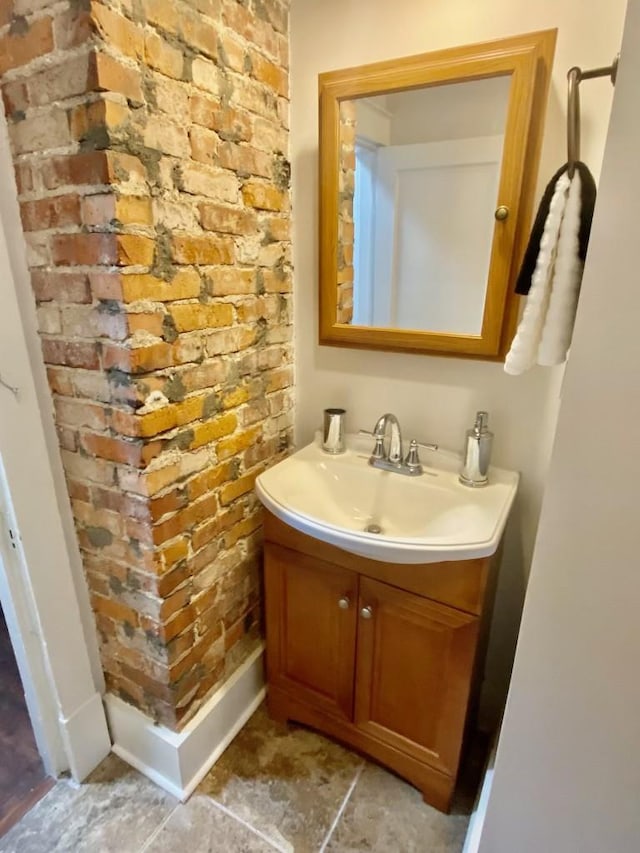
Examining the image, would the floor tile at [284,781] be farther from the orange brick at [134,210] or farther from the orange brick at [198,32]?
the orange brick at [198,32]

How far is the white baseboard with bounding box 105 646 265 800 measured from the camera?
51.0 inches

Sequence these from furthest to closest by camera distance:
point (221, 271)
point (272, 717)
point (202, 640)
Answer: point (272, 717) < point (202, 640) < point (221, 271)

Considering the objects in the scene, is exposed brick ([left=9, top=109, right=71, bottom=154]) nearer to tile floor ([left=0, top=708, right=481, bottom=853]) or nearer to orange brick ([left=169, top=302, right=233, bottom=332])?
orange brick ([left=169, top=302, right=233, bottom=332])

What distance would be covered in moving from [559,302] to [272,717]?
4.77ft

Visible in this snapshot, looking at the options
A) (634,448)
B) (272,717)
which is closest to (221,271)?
(634,448)

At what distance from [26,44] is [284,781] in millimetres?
1841

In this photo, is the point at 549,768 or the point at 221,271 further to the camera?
the point at 221,271

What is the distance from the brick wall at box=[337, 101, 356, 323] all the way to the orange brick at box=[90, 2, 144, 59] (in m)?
0.53

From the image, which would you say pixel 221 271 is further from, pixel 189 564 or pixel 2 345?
pixel 189 564

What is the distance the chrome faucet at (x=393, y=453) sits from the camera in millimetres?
1351

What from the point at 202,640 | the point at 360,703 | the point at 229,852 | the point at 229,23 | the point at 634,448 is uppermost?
the point at 229,23

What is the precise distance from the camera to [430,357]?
132cm

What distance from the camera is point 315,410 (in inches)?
61.6

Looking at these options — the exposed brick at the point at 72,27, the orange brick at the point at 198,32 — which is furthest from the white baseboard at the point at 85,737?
the orange brick at the point at 198,32
